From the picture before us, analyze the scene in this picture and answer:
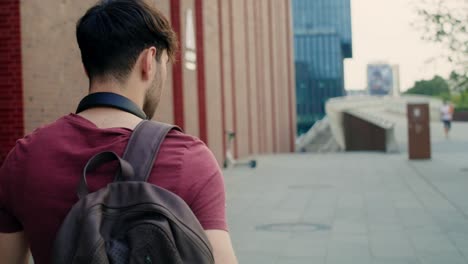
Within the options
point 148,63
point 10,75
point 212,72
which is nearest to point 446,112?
point 212,72

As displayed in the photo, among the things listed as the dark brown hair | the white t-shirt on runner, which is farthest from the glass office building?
the dark brown hair

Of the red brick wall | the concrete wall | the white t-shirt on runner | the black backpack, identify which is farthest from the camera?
the white t-shirt on runner

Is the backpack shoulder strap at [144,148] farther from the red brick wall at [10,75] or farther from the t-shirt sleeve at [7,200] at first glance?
the red brick wall at [10,75]

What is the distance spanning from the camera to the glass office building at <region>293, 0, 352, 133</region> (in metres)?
120

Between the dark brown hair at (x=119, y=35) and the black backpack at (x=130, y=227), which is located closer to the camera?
the black backpack at (x=130, y=227)

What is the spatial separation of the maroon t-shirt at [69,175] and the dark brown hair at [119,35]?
17 cm

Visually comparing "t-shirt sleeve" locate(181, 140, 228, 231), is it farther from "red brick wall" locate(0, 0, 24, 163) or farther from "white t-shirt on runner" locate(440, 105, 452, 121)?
"white t-shirt on runner" locate(440, 105, 452, 121)

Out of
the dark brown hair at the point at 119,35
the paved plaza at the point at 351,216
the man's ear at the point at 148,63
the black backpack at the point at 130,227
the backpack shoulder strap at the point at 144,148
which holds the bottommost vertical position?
the paved plaza at the point at 351,216

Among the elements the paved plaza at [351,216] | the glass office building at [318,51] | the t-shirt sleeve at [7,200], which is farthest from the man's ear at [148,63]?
the glass office building at [318,51]

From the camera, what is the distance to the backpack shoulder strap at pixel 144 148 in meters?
1.76

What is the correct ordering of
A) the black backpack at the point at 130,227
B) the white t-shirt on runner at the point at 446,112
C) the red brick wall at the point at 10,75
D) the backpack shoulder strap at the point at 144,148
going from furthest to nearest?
the white t-shirt on runner at the point at 446,112 < the red brick wall at the point at 10,75 < the backpack shoulder strap at the point at 144,148 < the black backpack at the point at 130,227

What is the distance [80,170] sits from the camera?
1850mm

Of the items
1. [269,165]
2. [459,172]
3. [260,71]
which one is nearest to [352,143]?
[260,71]

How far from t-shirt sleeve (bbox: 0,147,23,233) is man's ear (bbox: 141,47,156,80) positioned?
16.1 inches
